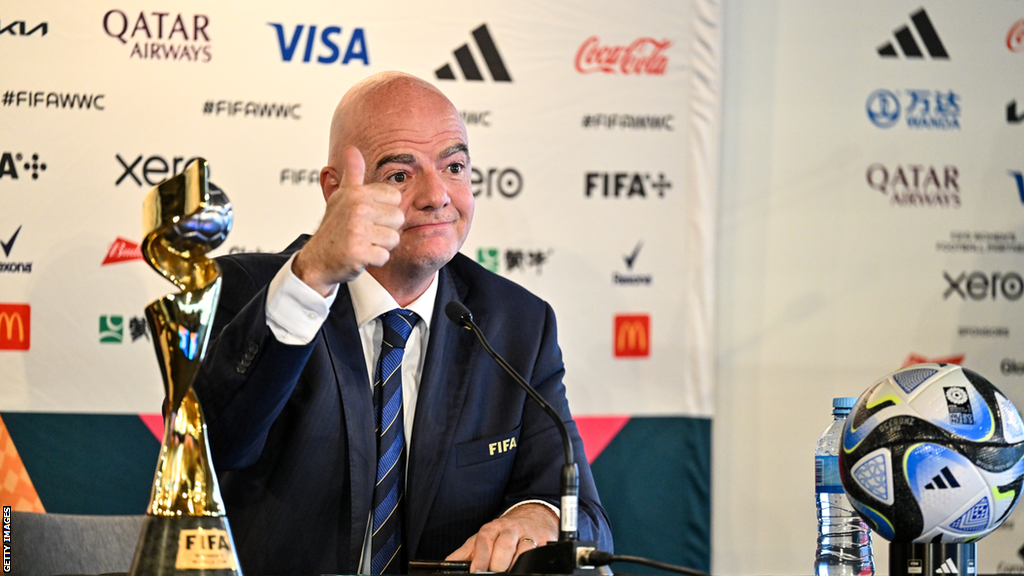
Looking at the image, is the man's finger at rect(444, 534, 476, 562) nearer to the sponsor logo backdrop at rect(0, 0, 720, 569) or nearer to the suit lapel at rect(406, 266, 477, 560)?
the suit lapel at rect(406, 266, 477, 560)

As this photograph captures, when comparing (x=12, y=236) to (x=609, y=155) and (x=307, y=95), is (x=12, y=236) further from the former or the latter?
(x=609, y=155)

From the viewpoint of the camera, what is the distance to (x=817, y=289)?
3596mm

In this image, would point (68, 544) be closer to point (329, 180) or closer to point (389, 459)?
point (389, 459)

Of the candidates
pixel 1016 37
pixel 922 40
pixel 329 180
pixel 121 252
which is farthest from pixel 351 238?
pixel 1016 37

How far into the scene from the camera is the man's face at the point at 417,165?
1.97 m

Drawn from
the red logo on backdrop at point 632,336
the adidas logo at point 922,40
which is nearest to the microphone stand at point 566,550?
the red logo on backdrop at point 632,336

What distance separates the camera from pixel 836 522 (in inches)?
80.4

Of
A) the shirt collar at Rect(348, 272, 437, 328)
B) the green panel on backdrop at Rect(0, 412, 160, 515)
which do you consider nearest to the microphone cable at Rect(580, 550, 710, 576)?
the shirt collar at Rect(348, 272, 437, 328)

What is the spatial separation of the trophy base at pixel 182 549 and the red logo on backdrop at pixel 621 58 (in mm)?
2645

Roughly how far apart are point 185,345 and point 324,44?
2.40m

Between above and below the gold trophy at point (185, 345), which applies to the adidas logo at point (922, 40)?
above

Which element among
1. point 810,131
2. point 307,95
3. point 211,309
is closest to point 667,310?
point 810,131

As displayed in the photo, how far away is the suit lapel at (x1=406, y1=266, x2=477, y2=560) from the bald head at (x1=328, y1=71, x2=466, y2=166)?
0.39 meters

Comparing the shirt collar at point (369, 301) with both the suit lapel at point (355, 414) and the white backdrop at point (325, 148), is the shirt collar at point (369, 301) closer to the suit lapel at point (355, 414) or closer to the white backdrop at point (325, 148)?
the suit lapel at point (355, 414)
